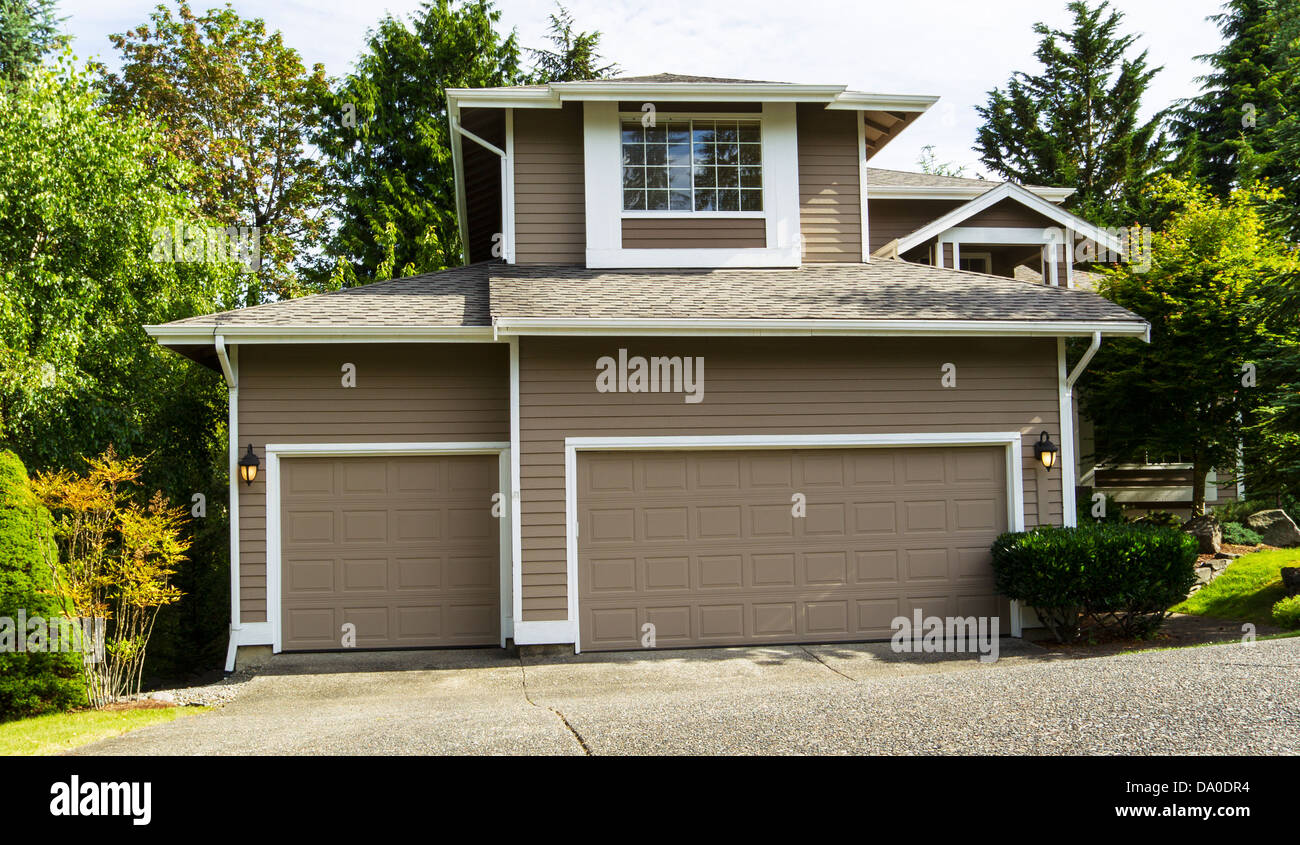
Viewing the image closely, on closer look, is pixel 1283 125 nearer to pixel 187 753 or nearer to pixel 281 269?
pixel 187 753

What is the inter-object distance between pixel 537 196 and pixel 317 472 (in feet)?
13.9

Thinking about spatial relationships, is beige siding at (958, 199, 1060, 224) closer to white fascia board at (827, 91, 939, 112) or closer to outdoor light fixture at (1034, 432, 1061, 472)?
white fascia board at (827, 91, 939, 112)

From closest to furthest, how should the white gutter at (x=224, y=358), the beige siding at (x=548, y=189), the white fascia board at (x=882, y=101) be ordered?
the white gutter at (x=224, y=358) < the beige siding at (x=548, y=189) < the white fascia board at (x=882, y=101)

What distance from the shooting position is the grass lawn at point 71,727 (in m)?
6.27

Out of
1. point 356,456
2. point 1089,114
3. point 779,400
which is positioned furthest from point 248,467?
point 1089,114

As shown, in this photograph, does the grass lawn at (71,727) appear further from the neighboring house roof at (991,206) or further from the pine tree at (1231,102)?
the pine tree at (1231,102)

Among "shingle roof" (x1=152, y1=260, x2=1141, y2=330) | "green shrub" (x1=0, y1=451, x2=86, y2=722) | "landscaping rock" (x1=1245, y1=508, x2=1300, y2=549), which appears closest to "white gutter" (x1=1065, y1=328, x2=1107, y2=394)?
"shingle roof" (x1=152, y1=260, x2=1141, y2=330)

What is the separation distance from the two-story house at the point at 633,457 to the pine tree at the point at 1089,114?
1824cm

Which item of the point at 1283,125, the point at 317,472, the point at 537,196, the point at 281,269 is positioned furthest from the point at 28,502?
the point at 281,269

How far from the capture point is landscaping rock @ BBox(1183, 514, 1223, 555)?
14.4 metres

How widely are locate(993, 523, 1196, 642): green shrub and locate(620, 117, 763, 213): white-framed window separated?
5.09 metres

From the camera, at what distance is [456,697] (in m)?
7.80

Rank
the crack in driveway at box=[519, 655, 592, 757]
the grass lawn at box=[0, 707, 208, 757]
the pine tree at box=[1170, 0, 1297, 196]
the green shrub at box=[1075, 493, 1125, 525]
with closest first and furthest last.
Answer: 1. the crack in driveway at box=[519, 655, 592, 757]
2. the grass lawn at box=[0, 707, 208, 757]
3. the green shrub at box=[1075, 493, 1125, 525]
4. the pine tree at box=[1170, 0, 1297, 196]

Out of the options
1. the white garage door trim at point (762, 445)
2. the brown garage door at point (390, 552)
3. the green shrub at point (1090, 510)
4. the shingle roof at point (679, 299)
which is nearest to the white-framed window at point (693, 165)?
the shingle roof at point (679, 299)
